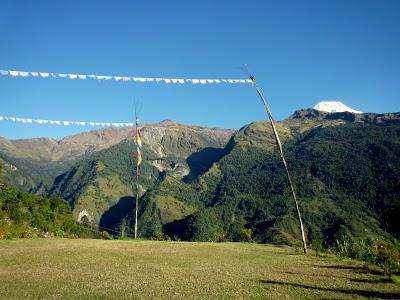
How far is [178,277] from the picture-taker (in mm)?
18844

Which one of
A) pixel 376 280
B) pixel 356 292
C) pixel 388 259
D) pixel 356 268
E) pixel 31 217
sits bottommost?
pixel 356 268

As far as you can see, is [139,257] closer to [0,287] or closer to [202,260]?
[202,260]

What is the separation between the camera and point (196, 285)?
17000 millimetres

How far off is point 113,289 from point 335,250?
69.2 feet

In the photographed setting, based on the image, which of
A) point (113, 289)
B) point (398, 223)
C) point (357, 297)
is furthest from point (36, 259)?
point (398, 223)

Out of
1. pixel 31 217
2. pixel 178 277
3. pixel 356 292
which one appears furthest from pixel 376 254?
pixel 31 217

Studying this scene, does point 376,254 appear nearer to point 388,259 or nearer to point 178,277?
point 388,259

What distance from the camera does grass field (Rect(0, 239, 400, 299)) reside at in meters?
15.4

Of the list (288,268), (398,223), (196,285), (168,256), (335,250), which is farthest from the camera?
(398,223)

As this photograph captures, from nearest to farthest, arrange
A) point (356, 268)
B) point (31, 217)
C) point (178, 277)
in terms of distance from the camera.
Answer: point (178, 277) → point (356, 268) → point (31, 217)

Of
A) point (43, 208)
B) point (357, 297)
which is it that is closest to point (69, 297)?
point (357, 297)

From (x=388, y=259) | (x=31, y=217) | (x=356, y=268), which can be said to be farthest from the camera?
(x=31, y=217)

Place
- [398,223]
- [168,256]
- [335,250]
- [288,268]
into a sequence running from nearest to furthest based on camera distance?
[288,268]
[168,256]
[335,250]
[398,223]

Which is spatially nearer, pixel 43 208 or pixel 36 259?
pixel 36 259
